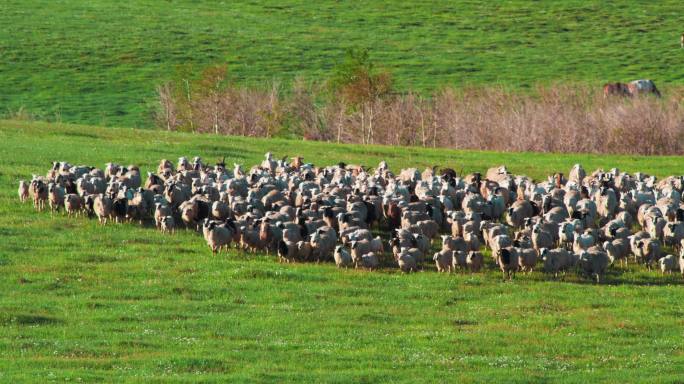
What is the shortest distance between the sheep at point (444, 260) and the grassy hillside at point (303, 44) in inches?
2147

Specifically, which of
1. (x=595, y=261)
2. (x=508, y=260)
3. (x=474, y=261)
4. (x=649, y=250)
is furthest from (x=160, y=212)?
(x=649, y=250)

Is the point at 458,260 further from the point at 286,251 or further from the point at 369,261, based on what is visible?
the point at 286,251

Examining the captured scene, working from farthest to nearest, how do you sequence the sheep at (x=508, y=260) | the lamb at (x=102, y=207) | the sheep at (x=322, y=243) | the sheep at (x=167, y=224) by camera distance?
the lamb at (x=102, y=207) → the sheep at (x=167, y=224) → the sheep at (x=322, y=243) → the sheep at (x=508, y=260)

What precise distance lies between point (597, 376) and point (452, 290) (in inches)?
290

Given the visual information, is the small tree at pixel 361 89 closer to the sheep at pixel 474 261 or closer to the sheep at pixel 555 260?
the sheep at pixel 474 261

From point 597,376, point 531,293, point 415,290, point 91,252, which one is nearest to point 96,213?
point 91,252

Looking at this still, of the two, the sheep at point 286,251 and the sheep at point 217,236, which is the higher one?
the sheep at point 217,236

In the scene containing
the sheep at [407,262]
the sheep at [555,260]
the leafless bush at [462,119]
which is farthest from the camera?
the leafless bush at [462,119]

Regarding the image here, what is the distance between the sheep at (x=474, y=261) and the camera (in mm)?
30875

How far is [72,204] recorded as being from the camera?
3600 cm

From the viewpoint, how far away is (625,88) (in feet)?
287

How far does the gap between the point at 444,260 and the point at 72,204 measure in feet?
38.5

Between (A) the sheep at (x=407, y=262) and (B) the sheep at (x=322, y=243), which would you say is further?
(B) the sheep at (x=322, y=243)

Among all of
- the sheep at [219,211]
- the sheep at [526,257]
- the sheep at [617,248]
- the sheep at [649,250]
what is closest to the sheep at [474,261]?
the sheep at [526,257]
